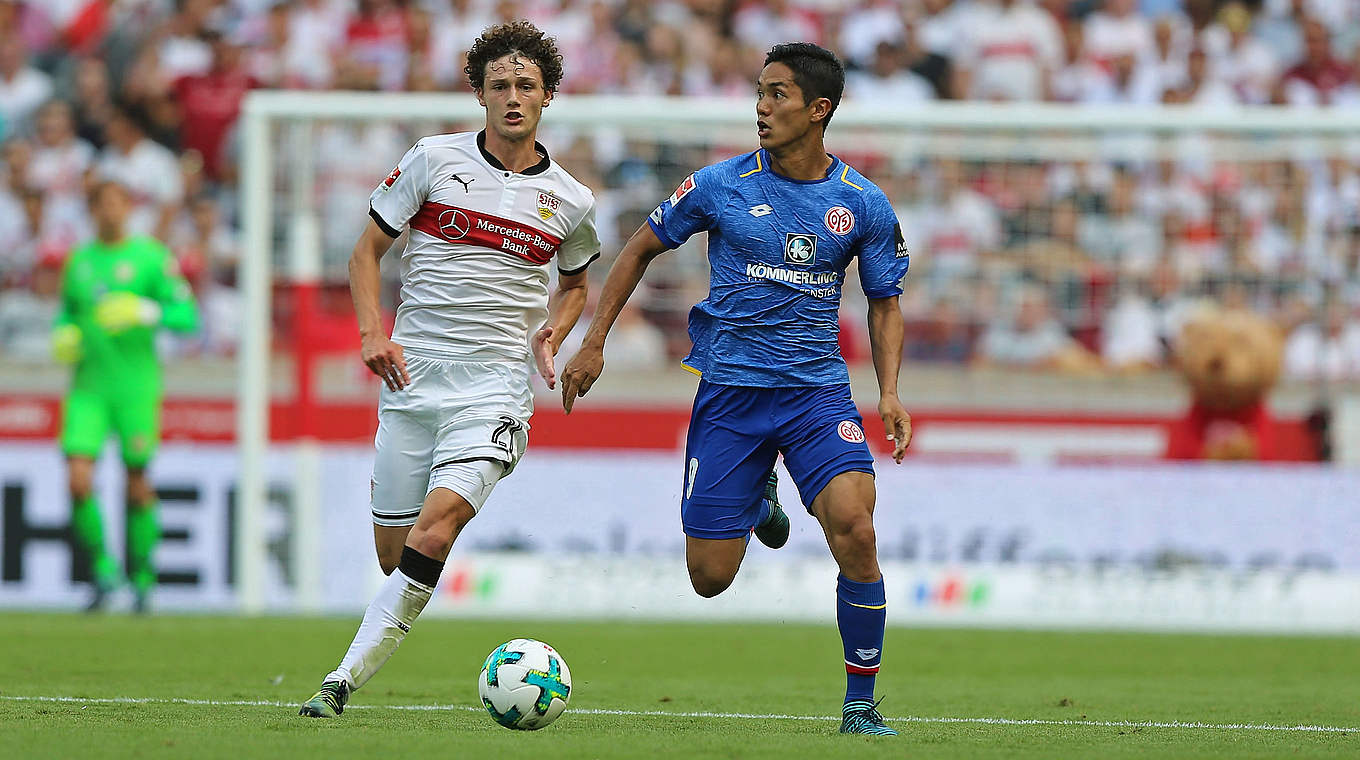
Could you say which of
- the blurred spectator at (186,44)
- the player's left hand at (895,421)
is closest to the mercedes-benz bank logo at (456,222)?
the player's left hand at (895,421)

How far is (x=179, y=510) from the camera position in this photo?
14133 mm

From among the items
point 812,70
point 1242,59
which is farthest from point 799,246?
point 1242,59

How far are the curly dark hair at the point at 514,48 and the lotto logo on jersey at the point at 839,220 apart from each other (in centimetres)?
128

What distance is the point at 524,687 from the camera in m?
6.83

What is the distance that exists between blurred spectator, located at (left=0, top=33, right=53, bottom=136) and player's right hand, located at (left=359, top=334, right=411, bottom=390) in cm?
1369

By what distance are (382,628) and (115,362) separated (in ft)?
23.9

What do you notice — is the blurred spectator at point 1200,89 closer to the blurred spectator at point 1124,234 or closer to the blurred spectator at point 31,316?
the blurred spectator at point 1124,234

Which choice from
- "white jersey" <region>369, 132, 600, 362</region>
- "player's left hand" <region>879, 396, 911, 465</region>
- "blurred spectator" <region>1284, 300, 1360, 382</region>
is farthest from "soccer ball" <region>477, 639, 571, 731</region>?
"blurred spectator" <region>1284, 300, 1360, 382</region>

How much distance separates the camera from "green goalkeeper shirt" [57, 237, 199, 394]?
1348 centimetres

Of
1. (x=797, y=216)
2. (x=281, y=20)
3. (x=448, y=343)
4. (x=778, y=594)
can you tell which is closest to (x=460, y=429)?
(x=448, y=343)

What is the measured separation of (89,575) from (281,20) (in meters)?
7.56

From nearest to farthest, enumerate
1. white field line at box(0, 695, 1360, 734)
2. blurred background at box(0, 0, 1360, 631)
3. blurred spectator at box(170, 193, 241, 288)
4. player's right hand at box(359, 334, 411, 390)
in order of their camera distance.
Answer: player's right hand at box(359, 334, 411, 390) → white field line at box(0, 695, 1360, 734) → blurred background at box(0, 0, 1360, 631) → blurred spectator at box(170, 193, 241, 288)

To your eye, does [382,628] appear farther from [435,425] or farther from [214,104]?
[214,104]

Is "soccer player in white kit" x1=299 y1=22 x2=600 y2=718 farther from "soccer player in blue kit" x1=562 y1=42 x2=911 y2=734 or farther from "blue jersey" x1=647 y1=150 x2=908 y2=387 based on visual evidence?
"blue jersey" x1=647 y1=150 x2=908 y2=387
